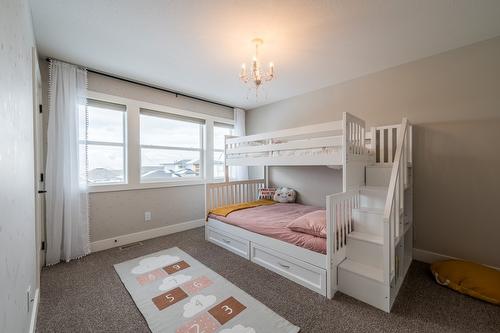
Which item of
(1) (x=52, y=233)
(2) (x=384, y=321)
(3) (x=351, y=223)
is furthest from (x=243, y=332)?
(1) (x=52, y=233)

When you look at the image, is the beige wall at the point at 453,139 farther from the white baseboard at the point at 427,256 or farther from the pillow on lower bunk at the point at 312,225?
the pillow on lower bunk at the point at 312,225

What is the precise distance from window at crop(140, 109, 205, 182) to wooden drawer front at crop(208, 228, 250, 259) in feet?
4.20

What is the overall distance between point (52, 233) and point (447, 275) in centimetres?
424

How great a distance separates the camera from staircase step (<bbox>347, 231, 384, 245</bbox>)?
6.23 ft

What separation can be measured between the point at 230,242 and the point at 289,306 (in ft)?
4.15

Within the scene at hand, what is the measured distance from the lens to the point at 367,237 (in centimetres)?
201

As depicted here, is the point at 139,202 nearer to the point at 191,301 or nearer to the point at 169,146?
the point at 169,146

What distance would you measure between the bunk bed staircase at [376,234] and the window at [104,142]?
2.99m

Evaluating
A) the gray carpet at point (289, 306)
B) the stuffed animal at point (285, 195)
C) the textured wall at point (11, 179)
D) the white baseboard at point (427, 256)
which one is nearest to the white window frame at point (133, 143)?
the gray carpet at point (289, 306)

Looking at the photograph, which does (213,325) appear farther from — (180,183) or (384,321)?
(180,183)

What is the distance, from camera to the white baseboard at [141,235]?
2.90m

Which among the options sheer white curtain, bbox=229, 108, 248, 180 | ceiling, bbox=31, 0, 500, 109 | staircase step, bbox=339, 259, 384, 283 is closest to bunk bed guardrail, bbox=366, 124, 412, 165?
ceiling, bbox=31, 0, 500, 109

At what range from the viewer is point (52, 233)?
2484 millimetres

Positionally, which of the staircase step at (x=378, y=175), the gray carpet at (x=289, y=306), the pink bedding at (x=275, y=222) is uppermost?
the staircase step at (x=378, y=175)
